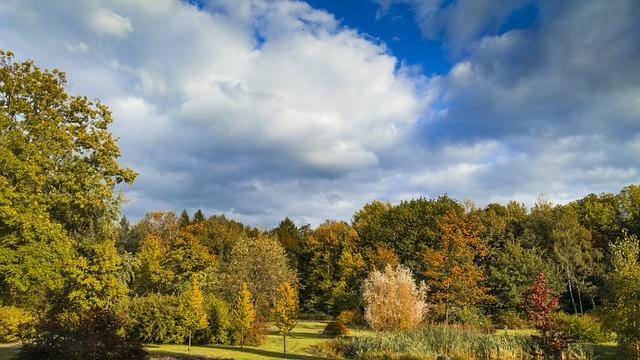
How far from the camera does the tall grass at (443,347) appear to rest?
2125 centimetres

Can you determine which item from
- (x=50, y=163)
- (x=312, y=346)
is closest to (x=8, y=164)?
(x=50, y=163)

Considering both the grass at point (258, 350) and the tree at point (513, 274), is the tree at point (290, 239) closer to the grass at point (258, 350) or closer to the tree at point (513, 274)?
the tree at point (513, 274)

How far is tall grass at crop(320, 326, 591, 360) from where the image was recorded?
2125 cm

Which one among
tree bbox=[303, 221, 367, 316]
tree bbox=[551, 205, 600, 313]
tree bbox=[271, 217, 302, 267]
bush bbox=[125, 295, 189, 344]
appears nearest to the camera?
bush bbox=[125, 295, 189, 344]

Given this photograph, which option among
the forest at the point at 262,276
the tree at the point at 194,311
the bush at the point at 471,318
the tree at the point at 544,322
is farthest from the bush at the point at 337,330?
the tree at the point at 544,322

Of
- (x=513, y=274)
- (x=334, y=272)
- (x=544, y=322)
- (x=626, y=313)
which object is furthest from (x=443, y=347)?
(x=334, y=272)

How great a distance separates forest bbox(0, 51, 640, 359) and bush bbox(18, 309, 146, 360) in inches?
2.1

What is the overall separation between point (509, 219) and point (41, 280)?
162ft

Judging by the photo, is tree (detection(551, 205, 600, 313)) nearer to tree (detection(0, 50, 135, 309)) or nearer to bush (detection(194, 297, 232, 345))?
bush (detection(194, 297, 232, 345))

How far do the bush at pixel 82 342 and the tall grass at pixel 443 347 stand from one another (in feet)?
37.6

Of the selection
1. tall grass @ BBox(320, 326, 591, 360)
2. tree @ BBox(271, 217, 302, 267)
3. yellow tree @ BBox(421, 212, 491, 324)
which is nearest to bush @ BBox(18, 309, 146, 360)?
tall grass @ BBox(320, 326, 591, 360)

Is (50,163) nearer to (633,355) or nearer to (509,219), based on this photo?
(633,355)

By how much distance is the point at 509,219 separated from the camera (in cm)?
5609

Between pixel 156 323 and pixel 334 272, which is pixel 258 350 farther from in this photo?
pixel 334 272
